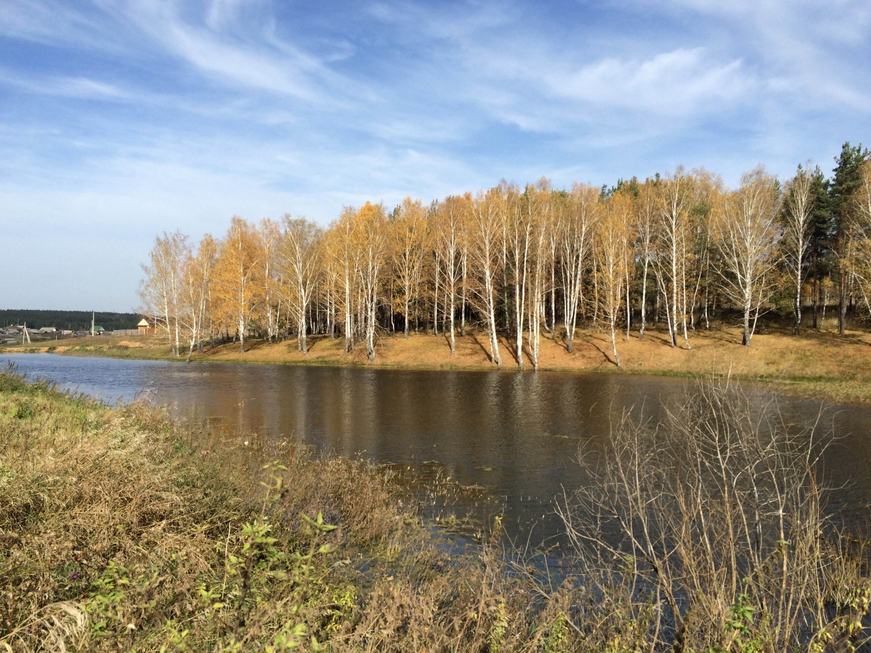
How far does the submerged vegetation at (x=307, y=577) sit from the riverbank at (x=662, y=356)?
888 inches

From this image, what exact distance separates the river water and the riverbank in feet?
13.3

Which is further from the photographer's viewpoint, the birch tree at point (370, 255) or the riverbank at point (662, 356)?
the birch tree at point (370, 255)

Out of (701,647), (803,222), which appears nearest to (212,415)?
(701,647)

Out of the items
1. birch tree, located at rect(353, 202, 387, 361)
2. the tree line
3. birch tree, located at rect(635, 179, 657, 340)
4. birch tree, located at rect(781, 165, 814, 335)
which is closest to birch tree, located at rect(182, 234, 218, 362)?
the tree line

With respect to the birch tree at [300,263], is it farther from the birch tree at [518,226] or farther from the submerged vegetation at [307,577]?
the submerged vegetation at [307,577]

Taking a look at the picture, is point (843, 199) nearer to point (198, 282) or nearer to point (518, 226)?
point (518, 226)

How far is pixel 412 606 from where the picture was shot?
16.8 feet

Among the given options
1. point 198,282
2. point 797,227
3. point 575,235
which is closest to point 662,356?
point 575,235

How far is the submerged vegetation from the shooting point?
3.94 meters

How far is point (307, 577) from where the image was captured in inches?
167

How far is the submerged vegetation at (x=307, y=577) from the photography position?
3.94m

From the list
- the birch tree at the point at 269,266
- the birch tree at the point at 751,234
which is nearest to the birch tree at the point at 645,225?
the birch tree at the point at 751,234

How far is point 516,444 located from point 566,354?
27950 mm

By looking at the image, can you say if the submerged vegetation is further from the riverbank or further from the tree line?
the tree line
